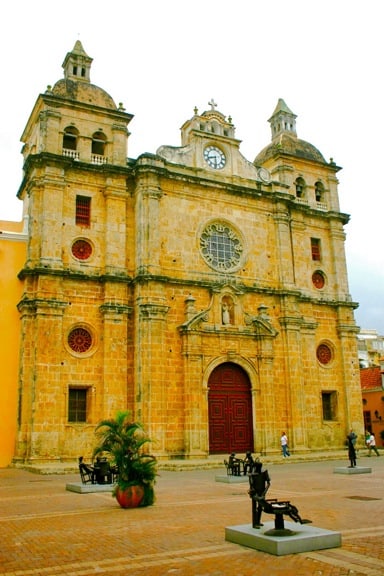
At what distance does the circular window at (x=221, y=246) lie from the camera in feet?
99.2

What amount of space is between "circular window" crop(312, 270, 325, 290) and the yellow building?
16.7m

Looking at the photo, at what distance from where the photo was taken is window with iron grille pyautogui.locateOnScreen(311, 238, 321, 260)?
34781 millimetres

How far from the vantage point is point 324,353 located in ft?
109

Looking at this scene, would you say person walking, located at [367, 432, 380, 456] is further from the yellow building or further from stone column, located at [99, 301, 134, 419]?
the yellow building

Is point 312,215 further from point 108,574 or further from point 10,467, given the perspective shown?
point 108,574

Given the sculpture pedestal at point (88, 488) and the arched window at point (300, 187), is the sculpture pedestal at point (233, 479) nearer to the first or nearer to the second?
the sculpture pedestal at point (88, 488)

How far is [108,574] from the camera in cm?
745

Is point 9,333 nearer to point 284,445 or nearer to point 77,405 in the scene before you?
point 77,405

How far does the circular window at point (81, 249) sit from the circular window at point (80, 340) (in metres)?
3.52

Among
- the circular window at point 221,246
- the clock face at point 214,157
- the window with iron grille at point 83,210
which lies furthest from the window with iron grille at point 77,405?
the clock face at point 214,157

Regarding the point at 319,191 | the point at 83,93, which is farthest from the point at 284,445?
the point at 83,93

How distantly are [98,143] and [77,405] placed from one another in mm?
13446

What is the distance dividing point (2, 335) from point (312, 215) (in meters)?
19.3

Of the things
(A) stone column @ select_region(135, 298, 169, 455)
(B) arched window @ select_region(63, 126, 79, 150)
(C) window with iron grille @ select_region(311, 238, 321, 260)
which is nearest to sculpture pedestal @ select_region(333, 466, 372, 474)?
(A) stone column @ select_region(135, 298, 169, 455)
